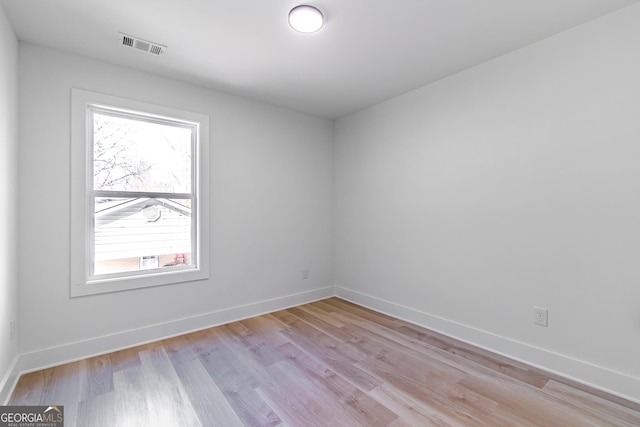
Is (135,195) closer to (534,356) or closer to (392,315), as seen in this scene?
(392,315)

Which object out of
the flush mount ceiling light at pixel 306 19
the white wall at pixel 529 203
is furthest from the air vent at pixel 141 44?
the white wall at pixel 529 203

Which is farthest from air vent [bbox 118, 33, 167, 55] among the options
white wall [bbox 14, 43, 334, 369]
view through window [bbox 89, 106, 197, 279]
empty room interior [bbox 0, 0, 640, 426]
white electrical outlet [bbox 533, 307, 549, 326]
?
white electrical outlet [bbox 533, 307, 549, 326]

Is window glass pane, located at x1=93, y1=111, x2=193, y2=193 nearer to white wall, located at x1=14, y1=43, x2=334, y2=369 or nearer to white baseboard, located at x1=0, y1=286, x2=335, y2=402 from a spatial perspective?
white wall, located at x1=14, y1=43, x2=334, y2=369

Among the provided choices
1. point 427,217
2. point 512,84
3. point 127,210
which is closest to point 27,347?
point 127,210

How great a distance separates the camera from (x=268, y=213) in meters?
3.48

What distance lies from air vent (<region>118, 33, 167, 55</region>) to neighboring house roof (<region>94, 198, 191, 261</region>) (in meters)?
1.28

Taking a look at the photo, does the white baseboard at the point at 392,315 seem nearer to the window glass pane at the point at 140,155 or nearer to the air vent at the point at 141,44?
the window glass pane at the point at 140,155

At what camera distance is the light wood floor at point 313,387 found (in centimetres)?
168

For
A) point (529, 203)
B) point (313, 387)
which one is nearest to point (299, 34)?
point (529, 203)

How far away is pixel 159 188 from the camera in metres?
2.81

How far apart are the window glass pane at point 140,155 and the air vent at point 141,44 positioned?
2.20 ft

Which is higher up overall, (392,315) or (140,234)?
(140,234)

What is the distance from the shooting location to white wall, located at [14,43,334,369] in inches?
86.8

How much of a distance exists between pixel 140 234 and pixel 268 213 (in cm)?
133
